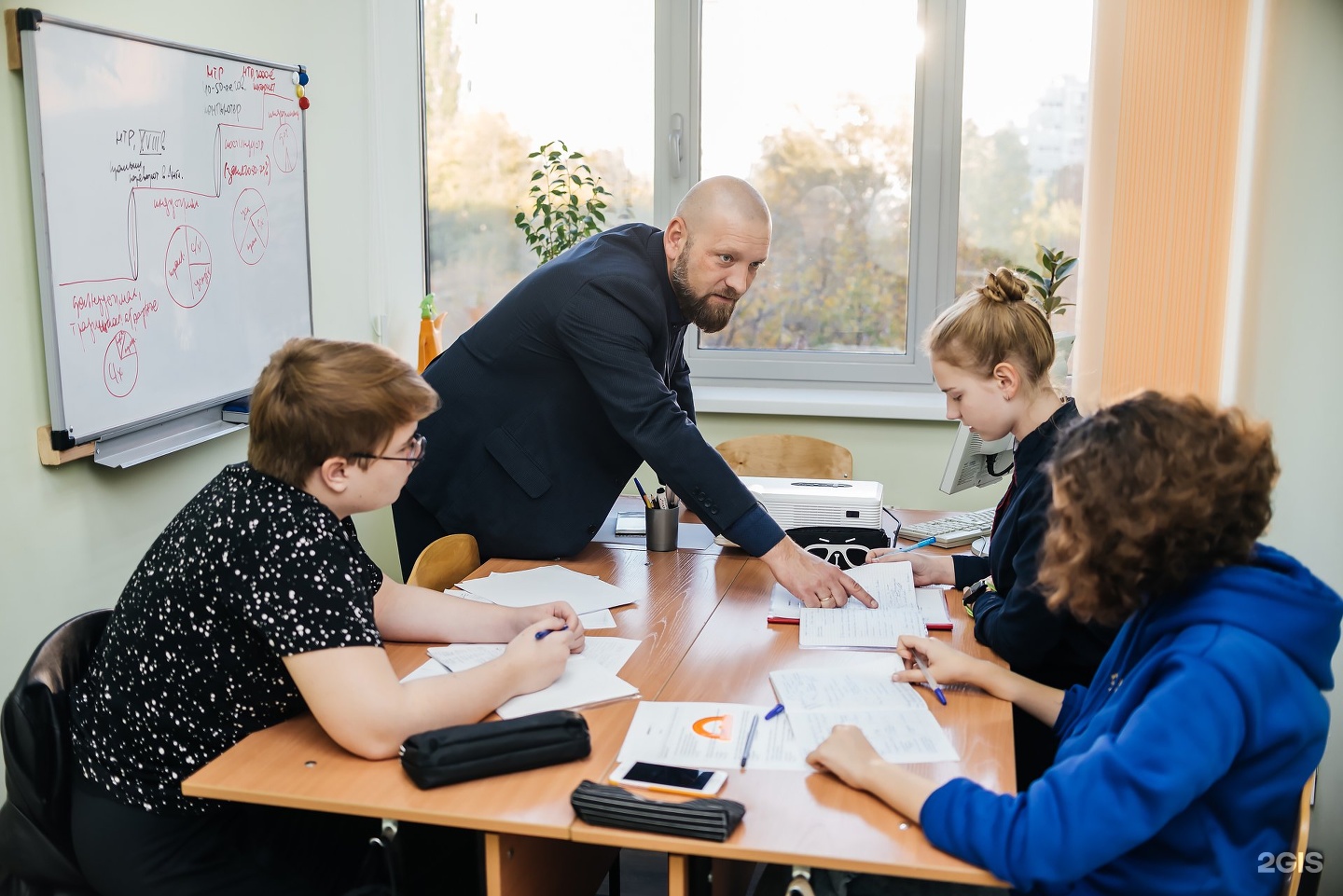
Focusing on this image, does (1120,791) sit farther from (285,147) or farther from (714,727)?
(285,147)

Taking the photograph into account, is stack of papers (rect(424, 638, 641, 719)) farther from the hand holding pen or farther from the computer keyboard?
the computer keyboard

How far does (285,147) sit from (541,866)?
2472 mm

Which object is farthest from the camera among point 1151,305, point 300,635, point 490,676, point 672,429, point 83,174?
point 1151,305

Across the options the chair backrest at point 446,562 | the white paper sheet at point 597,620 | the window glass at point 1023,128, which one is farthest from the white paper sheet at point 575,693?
the window glass at point 1023,128

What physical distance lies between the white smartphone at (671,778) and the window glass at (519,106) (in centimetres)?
305

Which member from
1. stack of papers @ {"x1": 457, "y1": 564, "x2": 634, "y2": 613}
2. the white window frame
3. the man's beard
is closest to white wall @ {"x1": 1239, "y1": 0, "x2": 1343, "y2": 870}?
the white window frame

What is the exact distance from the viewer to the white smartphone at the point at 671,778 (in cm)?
137

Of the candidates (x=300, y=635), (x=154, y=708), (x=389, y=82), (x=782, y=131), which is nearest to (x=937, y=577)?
(x=300, y=635)

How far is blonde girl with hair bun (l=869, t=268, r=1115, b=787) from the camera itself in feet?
5.98

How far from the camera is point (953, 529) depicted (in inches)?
108

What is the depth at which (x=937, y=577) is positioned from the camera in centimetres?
230

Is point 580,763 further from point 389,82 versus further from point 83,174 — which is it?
point 389,82

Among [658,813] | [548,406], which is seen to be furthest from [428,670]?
[548,406]

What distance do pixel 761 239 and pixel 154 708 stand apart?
1.56m
